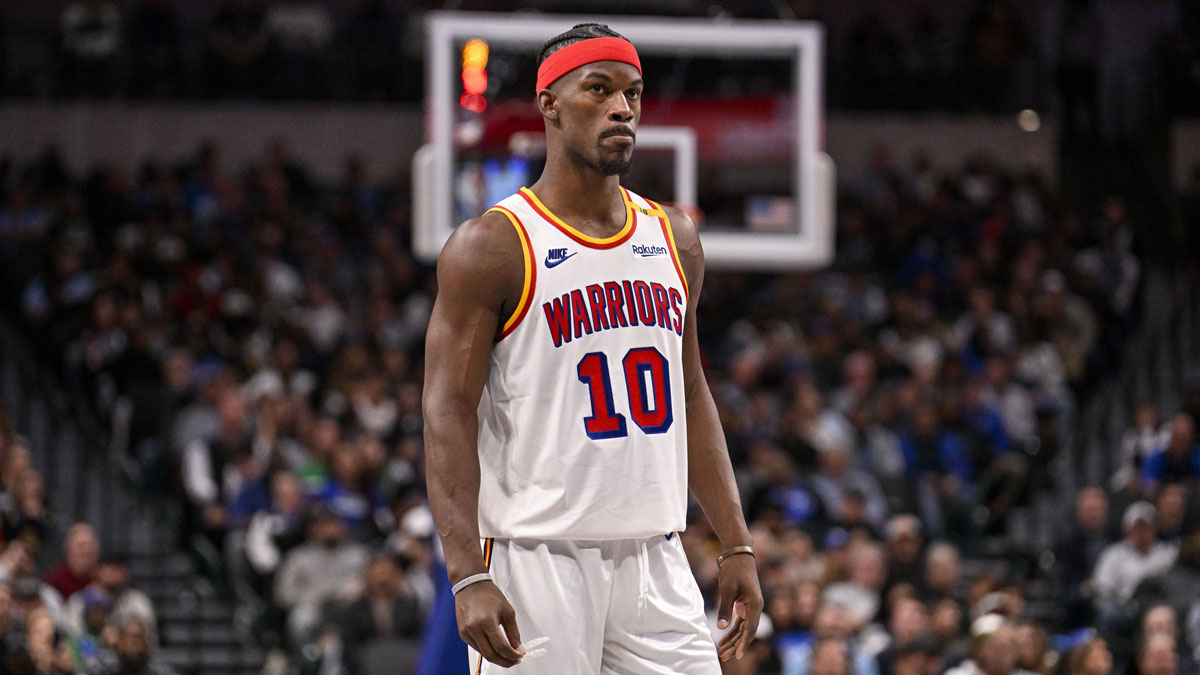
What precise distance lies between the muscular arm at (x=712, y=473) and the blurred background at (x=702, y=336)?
4.84 meters

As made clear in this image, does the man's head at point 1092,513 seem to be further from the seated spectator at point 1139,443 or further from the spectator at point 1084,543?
the seated spectator at point 1139,443

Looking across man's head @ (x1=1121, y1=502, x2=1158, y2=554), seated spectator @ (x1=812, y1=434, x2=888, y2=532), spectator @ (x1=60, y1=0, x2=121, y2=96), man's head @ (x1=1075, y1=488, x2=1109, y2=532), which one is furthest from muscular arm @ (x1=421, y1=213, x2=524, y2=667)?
spectator @ (x1=60, y1=0, x2=121, y2=96)

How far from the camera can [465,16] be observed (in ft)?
31.7

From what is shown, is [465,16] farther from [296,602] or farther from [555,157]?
[555,157]

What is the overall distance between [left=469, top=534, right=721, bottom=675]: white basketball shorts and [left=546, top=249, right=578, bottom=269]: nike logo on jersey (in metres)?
0.69

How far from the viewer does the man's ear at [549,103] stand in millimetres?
4090

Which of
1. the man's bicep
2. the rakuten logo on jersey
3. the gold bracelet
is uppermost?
the rakuten logo on jersey

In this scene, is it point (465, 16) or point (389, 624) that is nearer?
point (465, 16)

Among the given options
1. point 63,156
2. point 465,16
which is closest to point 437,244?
point 465,16

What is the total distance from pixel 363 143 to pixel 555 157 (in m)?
16.2

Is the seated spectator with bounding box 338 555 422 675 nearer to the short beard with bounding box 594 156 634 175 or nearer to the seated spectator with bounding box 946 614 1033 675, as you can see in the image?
the seated spectator with bounding box 946 614 1033 675

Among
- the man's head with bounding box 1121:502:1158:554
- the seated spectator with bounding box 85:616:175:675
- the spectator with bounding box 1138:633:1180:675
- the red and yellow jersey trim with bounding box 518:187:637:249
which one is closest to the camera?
the red and yellow jersey trim with bounding box 518:187:637:249

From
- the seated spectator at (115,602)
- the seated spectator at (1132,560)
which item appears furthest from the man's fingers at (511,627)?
the seated spectator at (1132,560)

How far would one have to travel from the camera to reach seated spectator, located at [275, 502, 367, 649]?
1174 cm
